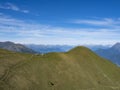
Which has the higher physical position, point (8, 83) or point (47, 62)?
point (47, 62)

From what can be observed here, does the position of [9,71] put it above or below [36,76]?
above

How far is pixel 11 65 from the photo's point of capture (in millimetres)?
179500

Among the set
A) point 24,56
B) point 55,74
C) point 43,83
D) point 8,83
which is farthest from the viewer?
point 24,56

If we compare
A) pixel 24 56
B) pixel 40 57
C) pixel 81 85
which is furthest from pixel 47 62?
pixel 81 85

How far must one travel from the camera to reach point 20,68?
578ft

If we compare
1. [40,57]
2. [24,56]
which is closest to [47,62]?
[40,57]

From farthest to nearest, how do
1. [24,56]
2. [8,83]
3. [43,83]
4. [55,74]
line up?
[24,56]
[55,74]
[43,83]
[8,83]

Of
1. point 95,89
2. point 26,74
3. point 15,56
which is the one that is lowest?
point 95,89

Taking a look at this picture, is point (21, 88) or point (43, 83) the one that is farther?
point (43, 83)

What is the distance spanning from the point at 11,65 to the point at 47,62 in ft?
102

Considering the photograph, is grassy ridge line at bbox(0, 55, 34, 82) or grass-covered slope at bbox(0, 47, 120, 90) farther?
grass-covered slope at bbox(0, 47, 120, 90)

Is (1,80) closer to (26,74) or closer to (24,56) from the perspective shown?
(26,74)

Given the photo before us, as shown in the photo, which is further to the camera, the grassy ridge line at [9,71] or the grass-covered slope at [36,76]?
the grass-covered slope at [36,76]

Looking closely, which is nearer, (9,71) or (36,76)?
(9,71)
